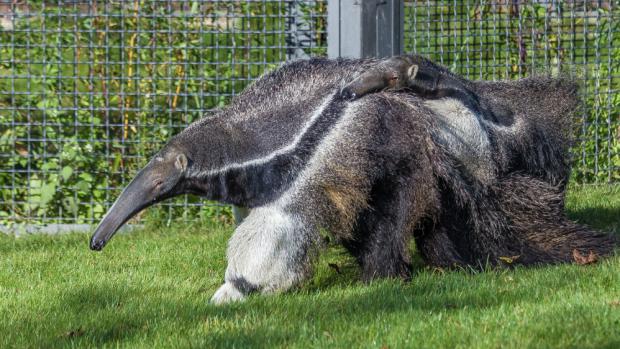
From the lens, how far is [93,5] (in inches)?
372

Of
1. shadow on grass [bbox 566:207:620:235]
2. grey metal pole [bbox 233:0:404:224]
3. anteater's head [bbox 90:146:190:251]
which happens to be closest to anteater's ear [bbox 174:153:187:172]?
anteater's head [bbox 90:146:190:251]

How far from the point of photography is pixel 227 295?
5840 mm

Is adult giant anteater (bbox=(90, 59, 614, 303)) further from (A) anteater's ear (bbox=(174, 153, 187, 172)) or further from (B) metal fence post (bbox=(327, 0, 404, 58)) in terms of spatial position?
(B) metal fence post (bbox=(327, 0, 404, 58))

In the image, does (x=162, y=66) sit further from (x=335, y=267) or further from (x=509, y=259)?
(x=509, y=259)

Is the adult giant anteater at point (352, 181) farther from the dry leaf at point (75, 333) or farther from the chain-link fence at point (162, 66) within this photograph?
the chain-link fence at point (162, 66)

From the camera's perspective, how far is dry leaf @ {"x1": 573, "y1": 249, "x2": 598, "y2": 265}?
6412mm

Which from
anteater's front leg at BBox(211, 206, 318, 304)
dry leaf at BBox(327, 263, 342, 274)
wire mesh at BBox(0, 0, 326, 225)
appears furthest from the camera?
wire mesh at BBox(0, 0, 326, 225)

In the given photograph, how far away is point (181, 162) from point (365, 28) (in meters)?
2.21

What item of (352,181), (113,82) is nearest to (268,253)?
(352,181)

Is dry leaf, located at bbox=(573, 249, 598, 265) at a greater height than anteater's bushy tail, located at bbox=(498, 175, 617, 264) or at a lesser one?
lesser

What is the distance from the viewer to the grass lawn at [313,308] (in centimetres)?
462

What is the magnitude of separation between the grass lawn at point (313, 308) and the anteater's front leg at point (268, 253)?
0.11m

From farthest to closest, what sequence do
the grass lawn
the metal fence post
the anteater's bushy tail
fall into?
the metal fence post < the anteater's bushy tail < the grass lawn

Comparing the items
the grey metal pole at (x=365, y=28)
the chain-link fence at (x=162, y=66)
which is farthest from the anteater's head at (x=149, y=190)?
the chain-link fence at (x=162, y=66)
